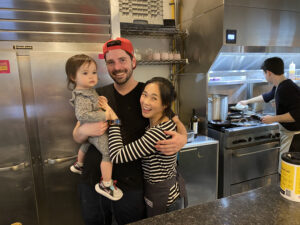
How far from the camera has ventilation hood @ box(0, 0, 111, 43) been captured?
1.65m

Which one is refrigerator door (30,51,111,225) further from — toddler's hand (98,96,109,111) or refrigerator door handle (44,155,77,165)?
toddler's hand (98,96,109,111)

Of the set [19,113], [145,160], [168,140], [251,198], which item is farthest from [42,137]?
[251,198]

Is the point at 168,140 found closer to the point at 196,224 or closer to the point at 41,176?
the point at 196,224

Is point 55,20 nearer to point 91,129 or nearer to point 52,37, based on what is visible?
point 52,37

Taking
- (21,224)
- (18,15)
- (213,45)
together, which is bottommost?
(21,224)

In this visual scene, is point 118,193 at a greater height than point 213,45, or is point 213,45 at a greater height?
point 213,45

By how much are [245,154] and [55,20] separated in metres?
2.36

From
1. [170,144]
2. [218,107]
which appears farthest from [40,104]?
[218,107]

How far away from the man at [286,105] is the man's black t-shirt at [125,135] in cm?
171

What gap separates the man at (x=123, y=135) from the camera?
4.30 ft

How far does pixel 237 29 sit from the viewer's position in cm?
209

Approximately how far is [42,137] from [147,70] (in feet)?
5.10

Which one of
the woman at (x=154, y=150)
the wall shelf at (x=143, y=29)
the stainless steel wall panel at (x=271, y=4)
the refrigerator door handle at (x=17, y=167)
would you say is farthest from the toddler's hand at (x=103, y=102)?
the stainless steel wall panel at (x=271, y=4)

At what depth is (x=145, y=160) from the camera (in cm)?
129
